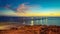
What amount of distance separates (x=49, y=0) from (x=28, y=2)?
30 cm

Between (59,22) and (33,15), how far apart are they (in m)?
0.38

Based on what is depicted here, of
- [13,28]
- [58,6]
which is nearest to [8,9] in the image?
[13,28]

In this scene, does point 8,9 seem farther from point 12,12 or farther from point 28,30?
point 28,30

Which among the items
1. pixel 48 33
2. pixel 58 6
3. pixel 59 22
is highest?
pixel 58 6

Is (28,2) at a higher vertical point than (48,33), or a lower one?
higher

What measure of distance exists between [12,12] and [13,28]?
0.76 ft

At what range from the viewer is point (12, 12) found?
1.79 m

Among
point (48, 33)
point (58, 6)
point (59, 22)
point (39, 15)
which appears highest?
point (58, 6)

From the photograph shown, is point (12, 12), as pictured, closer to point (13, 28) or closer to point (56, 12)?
point (13, 28)

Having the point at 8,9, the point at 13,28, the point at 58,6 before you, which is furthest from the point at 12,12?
the point at 58,6

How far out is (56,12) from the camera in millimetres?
1747

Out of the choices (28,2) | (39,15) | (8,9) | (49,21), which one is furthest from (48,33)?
(8,9)

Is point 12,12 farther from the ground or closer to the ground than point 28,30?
farther from the ground

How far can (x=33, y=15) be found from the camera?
70.4 inches
